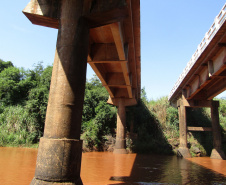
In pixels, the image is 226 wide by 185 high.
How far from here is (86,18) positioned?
4.13 m

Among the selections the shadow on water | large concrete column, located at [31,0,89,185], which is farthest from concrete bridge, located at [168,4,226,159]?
large concrete column, located at [31,0,89,185]

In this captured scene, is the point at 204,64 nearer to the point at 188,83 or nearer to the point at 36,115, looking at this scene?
the point at 188,83

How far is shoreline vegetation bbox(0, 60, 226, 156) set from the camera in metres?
16.0

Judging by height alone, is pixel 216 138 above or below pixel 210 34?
below

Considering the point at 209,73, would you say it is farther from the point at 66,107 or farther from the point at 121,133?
the point at 66,107

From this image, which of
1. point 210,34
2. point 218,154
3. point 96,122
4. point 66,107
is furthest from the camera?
point 96,122

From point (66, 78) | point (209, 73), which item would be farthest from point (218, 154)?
point (66, 78)

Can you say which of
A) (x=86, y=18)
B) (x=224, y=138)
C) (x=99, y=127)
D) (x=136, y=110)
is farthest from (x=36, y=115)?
(x=224, y=138)

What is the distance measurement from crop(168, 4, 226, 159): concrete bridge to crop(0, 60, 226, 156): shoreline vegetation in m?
2.19

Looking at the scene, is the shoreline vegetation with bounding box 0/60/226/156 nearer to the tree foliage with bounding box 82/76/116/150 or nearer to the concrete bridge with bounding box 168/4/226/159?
the tree foliage with bounding box 82/76/116/150

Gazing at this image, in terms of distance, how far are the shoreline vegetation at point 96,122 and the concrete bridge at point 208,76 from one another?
86.3 inches

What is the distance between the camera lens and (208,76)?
470 inches

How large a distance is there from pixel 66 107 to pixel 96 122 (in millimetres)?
13440

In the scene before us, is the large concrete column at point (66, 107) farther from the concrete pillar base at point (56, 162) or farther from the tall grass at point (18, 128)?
the tall grass at point (18, 128)
